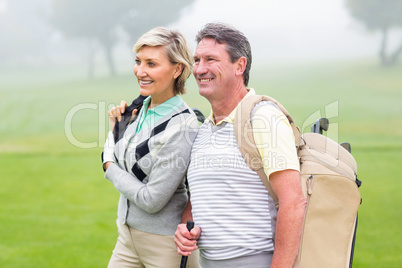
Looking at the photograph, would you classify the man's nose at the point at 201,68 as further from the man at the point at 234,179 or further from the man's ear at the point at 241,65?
the man's ear at the point at 241,65

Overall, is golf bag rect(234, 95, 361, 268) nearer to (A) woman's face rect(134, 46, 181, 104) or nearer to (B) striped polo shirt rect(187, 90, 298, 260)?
(B) striped polo shirt rect(187, 90, 298, 260)

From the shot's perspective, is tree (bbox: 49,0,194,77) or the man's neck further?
tree (bbox: 49,0,194,77)

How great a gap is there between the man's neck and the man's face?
0.02 m

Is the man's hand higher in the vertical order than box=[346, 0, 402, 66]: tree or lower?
lower

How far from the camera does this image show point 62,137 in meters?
12.0

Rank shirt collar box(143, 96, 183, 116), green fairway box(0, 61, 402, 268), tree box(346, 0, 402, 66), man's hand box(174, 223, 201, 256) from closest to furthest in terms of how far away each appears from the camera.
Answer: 1. man's hand box(174, 223, 201, 256)
2. shirt collar box(143, 96, 183, 116)
3. green fairway box(0, 61, 402, 268)
4. tree box(346, 0, 402, 66)

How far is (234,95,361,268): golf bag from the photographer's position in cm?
137

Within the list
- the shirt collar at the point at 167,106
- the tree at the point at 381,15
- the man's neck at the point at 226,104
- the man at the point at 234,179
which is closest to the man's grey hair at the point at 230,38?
the man at the point at 234,179

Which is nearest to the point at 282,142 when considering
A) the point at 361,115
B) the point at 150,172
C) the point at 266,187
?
the point at 266,187

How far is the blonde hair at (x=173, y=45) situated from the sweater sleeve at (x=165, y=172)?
22cm

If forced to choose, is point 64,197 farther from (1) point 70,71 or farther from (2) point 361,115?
(1) point 70,71

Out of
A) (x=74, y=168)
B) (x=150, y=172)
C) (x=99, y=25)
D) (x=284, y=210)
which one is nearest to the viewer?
(x=284, y=210)

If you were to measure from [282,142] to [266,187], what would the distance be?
0.50 feet

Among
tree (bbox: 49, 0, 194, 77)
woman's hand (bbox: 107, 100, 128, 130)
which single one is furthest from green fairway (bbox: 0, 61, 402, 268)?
tree (bbox: 49, 0, 194, 77)
